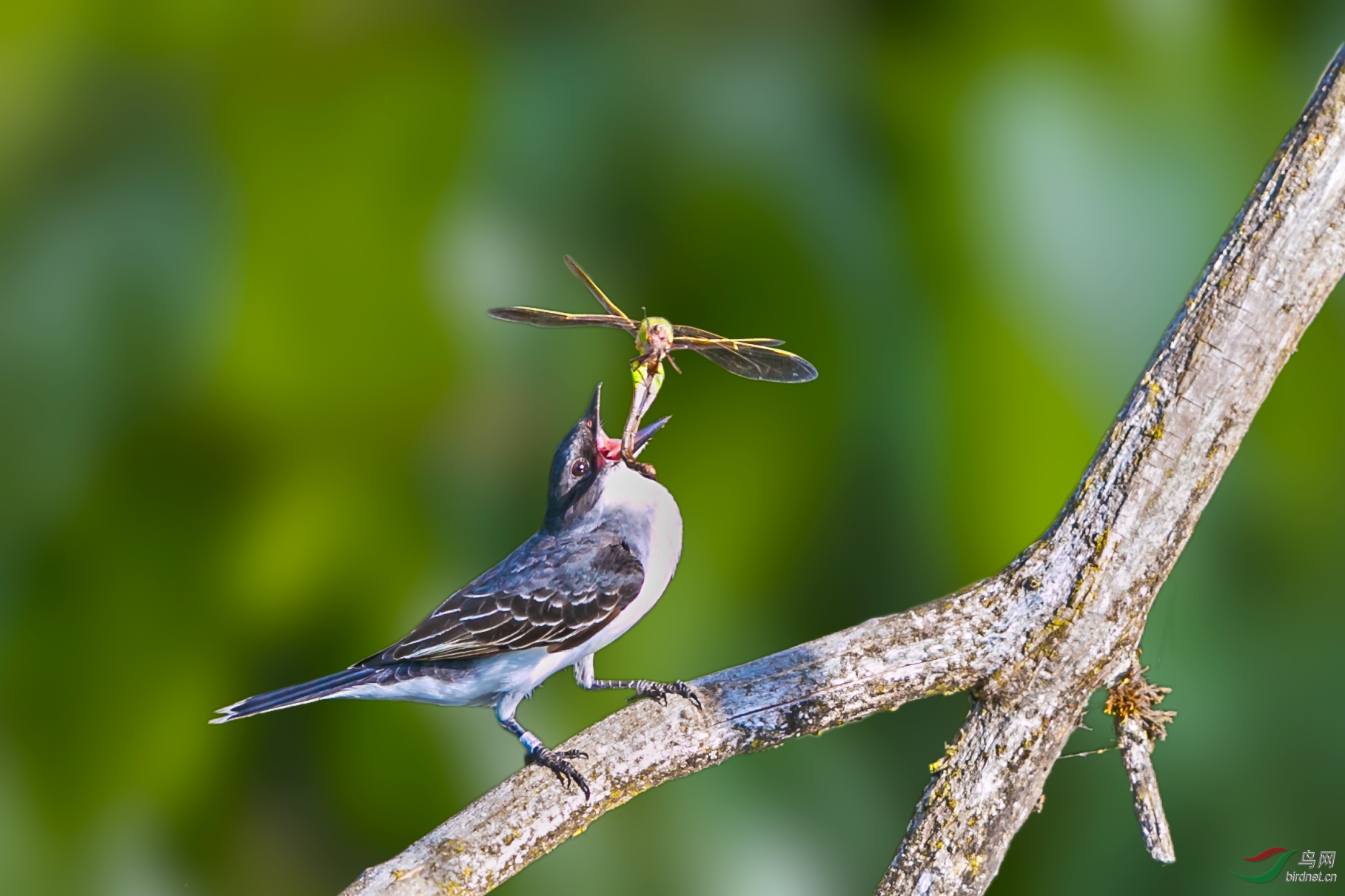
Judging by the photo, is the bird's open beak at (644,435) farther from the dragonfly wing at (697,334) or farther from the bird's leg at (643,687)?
the bird's leg at (643,687)

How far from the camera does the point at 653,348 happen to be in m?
1.41

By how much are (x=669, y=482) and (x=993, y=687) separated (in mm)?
1015

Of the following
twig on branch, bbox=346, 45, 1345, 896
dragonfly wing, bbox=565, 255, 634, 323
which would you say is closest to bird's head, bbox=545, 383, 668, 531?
dragonfly wing, bbox=565, 255, 634, 323

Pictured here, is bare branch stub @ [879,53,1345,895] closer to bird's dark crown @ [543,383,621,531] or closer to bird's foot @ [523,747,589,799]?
bird's foot @ [523,747,589,799]

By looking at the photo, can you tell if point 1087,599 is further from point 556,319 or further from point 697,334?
point 556,319

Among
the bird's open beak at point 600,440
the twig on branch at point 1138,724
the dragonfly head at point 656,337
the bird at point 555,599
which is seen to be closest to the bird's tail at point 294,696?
the bird at point 555,599

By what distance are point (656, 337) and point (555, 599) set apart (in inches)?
15.0

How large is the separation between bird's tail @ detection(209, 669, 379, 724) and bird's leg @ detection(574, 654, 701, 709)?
0.33 metres

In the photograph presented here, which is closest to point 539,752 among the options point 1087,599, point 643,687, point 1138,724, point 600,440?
point 643,687

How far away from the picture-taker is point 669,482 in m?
2.58

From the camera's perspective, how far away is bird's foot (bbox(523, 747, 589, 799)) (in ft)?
5.05

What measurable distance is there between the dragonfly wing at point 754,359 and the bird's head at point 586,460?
0.38ft

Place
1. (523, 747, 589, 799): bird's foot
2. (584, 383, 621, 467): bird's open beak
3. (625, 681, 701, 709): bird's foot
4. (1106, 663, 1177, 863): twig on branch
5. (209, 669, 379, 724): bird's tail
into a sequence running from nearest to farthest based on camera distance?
1. (209, 669, 379, 724): bird's tail
2. (584, 383, 621, 467): bird's open beak
3. (523, 747, 589, 799): bird's foot
4. (625, 681, 701, 709): bird's foot
5. (1106, 663, 1177, 863): twig on branch

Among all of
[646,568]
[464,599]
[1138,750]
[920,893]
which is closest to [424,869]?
[464,599]
